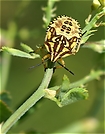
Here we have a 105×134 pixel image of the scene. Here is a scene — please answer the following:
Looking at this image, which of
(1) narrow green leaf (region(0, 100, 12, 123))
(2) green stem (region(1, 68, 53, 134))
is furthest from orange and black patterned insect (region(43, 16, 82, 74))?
(1) narrow green leaf (region(0, 100, 12, 123))

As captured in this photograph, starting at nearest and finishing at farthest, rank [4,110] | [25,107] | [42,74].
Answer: [25,107], [4,110], [42,74]

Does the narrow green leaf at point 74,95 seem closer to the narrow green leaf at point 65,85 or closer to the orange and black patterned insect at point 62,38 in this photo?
the narrow green leaf at point 65,85

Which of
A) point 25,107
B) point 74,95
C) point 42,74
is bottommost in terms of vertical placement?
point 25,107

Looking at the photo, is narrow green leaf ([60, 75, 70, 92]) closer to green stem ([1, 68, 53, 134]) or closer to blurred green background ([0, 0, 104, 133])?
green stem ([1, 68, 53, 134])

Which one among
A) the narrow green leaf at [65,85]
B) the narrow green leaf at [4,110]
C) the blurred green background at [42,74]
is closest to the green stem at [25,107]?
the narrow green leaf at [65,85]

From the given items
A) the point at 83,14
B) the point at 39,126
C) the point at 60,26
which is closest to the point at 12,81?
the point at 39,126

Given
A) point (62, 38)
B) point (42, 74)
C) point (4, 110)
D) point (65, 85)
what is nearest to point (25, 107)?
point (65, 85)

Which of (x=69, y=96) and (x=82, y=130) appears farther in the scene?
(x=82, y=130)

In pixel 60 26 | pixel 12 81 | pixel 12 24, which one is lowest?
pixel 60 26

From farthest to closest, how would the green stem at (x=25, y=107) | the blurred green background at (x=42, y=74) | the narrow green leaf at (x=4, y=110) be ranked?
the blurred green background at (x=42, y=74), the narrow green leaf at (x=4, y=110), the green stem at (x=25, y=107)

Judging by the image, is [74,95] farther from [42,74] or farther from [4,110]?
[42,74]

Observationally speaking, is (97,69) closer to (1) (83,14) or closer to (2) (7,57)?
(2) (7,57)
